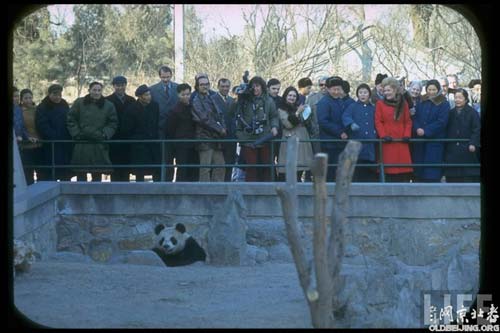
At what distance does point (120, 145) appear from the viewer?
49.8ft

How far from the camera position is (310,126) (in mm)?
14664

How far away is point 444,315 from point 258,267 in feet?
11.7

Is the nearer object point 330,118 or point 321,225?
point 321,225

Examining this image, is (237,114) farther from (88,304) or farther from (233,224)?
(88,304)

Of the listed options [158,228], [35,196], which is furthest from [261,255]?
[35,196]

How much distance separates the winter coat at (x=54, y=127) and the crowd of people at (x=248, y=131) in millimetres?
14

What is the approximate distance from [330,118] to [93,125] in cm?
320

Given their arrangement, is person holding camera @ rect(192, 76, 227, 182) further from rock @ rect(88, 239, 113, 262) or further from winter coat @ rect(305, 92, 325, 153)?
rock @ rect(88, 239, 113, 262)

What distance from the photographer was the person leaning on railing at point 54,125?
49.0 ft

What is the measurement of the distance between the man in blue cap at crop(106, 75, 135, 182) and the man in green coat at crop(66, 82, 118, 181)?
0.21 m

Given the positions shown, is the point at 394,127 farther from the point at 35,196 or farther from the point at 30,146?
the point at 30,146

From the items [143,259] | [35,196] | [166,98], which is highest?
[166,98]

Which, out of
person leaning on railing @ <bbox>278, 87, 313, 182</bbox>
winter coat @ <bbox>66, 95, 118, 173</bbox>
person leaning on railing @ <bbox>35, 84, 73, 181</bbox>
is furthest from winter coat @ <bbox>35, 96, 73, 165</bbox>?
person leaning on railing @ <bbox>278, 87, 313, 182</bbox>

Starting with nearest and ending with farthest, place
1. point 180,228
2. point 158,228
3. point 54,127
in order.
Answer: point 180,228 < point 158,228 < point 54,127
